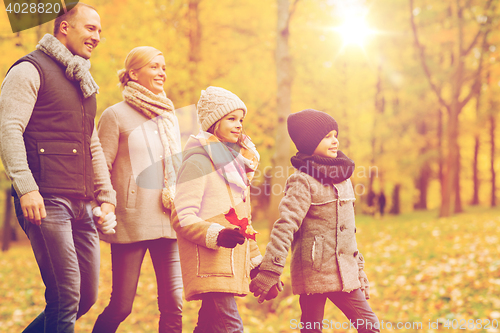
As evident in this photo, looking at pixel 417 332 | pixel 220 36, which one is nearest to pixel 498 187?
pixel 220 36

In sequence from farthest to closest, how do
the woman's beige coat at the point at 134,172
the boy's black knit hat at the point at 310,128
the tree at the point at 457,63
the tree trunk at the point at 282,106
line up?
1. the tree at the point at 457,63
2. the tree trunk at the point at 282,106
3. the woman's beige coat at the point at 134,172
4. the boy's black knit hat at the point at 310,128

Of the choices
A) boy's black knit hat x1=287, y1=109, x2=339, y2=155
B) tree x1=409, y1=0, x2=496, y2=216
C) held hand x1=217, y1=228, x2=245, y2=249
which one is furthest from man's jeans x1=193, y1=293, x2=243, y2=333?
tree x1=409, y1=0, x2=496, y2=216

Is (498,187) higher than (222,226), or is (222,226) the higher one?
(222,226)

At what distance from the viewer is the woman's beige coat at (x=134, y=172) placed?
3047 mm

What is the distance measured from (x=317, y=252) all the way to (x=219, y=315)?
2.57 ft

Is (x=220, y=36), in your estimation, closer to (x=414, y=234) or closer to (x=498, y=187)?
(x=414, y=234)

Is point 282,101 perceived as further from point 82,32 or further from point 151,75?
point 82,32

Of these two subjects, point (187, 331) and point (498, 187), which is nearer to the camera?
point (187, 331)

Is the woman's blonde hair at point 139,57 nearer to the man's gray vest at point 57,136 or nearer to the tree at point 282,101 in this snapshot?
the man's gray vest at point 57,136

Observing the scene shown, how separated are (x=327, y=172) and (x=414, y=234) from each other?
29.5 ft

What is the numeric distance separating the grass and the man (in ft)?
10.7

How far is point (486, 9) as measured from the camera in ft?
40.5

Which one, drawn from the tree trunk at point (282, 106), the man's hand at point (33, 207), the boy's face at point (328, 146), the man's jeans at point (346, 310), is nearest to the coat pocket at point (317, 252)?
the man's jeans at point (346, 310)

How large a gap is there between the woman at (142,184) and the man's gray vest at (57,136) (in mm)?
445
